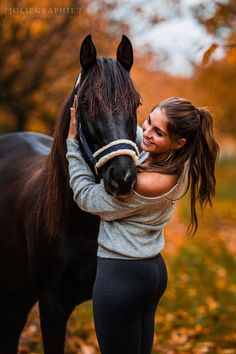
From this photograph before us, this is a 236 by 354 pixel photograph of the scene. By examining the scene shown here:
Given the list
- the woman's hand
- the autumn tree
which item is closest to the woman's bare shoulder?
the woman's hand

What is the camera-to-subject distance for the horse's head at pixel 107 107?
2287mm

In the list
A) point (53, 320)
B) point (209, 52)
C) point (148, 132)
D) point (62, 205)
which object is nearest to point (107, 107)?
point (148, 132)

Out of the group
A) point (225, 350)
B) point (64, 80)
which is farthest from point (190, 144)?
point (64, 80)

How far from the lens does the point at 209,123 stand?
2438 mm

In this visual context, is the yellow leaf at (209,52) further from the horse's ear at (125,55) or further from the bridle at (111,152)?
the bridle at (111,152)

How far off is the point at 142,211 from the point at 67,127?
26.7 inches

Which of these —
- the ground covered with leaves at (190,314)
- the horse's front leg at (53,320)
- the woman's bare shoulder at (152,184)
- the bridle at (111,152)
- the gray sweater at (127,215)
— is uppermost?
the bridle at (111,152)

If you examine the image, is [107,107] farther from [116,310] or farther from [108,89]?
[116,310]

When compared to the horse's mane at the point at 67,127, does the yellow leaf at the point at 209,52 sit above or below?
above

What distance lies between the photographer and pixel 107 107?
240 centimetres

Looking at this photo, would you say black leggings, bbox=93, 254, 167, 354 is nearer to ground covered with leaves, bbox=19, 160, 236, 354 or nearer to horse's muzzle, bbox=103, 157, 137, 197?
horse's muzzle, bbox=103, 157, 137, 197

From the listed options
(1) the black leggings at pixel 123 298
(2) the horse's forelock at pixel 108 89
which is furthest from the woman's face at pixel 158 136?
(1) the black leggings at pixel 123 298

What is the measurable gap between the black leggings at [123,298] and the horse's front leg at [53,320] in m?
0.47

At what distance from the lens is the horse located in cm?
241
